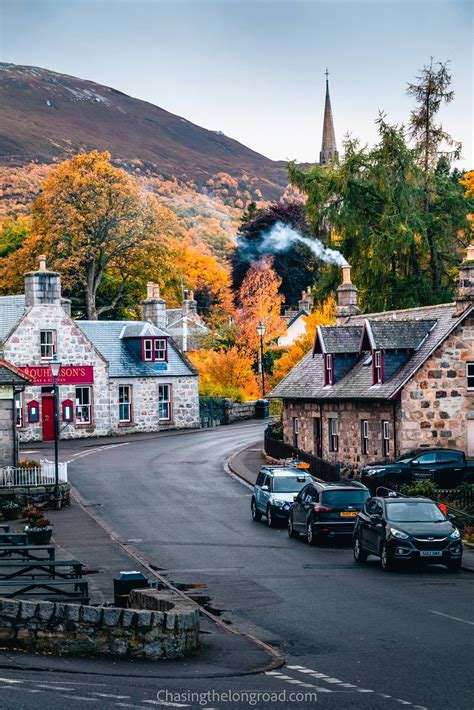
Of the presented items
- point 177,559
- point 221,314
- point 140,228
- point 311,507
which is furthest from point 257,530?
point 221,314

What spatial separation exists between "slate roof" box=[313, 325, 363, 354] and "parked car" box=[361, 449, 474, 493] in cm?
873

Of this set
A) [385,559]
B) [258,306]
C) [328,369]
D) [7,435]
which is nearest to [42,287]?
[328,369]

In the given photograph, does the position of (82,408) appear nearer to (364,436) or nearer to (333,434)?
(333,434)

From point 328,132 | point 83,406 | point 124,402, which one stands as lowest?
point 83,406

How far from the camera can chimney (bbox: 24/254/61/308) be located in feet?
207

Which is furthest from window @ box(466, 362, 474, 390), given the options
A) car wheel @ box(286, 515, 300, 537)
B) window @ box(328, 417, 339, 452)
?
car wheel @ box(286, 515, 300, 537)

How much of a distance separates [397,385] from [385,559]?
685 inches

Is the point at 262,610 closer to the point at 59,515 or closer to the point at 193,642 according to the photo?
the point at 193,642

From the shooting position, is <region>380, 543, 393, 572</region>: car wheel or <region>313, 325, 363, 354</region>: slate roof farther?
<region>313, 325, 363, 354</region>: slate roof

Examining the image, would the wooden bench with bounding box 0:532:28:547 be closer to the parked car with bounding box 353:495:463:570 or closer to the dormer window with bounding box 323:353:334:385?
the parked car with bounding box 353:495:463:570

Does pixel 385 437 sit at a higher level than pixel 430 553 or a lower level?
higher

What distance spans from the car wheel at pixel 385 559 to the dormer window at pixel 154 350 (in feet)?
137

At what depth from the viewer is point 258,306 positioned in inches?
3871

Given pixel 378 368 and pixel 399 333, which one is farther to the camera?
pixel 399 333
